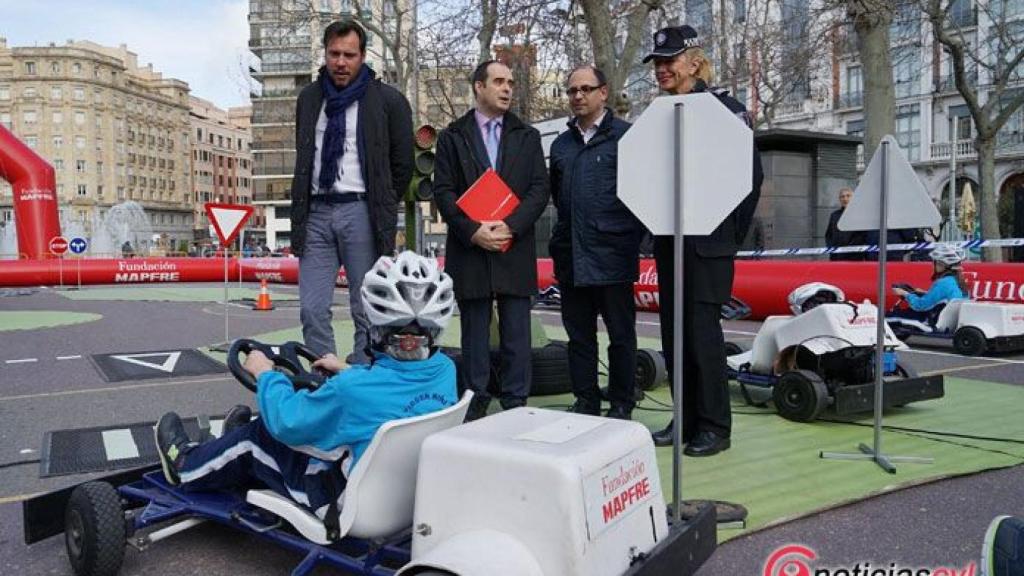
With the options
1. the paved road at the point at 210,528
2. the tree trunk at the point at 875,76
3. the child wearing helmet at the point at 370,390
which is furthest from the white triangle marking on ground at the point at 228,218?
the tree trunk at the point at 875,76

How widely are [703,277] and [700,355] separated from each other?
1.41ft

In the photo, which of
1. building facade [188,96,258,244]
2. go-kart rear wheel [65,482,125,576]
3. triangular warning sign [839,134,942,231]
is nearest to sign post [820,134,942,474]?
A: triangular warning sign [839,134,942,231]

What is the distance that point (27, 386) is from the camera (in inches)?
295

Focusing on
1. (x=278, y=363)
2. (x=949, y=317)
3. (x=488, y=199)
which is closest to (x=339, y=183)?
(x=488, y=199)

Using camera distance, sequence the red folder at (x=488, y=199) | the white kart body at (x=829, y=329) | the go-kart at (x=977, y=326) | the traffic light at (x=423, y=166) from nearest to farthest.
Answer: the red folder at (x=488, y=199)
the white kart body at (x=829, y=329)
the traffic light at (x=423, y=166)
the go-kart at (x=977, y=326)

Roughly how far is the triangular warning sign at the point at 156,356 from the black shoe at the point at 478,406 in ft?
13.9

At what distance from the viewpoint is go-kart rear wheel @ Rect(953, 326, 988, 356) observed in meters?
9.20

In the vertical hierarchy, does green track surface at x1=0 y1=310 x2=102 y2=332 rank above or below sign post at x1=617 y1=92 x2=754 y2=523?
below

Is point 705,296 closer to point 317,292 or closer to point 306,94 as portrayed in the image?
point 317,292

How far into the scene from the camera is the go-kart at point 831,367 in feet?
18.3

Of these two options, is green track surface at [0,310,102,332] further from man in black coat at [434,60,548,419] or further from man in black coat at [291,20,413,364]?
man in black coat at [434,60,548,419]

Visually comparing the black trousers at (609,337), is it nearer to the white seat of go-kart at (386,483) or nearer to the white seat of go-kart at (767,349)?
the white seat of go-kart at (767,349)

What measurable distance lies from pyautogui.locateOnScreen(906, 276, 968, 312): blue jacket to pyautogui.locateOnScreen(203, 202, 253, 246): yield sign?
328 inches

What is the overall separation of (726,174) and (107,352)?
328 inches
